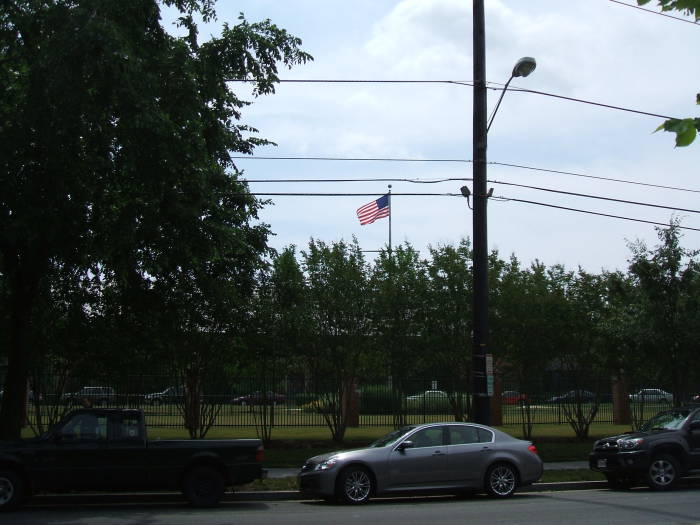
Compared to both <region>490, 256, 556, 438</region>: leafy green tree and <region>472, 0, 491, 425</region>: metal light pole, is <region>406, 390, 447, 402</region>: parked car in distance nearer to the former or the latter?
<region>490, 256, 556, 438</region>: leafy green tree

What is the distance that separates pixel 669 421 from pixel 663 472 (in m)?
1.33

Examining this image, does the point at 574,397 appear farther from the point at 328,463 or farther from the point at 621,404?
the point at 328,463

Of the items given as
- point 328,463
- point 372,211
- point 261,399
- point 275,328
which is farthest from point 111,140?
point 372,211

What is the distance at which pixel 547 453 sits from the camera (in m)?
21.5

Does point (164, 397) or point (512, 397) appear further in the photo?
point (512, 397)

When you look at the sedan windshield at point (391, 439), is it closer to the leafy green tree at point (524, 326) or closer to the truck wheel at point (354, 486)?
the truck wheel at point (354, 486)

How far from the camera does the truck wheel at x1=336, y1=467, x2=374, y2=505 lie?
1387cm

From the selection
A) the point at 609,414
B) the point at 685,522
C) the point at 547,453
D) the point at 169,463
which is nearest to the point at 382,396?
the point at 547,453

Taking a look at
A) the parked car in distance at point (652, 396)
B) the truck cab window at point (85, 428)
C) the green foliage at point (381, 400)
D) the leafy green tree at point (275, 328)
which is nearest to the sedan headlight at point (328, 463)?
the truck cab window at point (85, 428)

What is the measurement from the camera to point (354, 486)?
45.7 ft

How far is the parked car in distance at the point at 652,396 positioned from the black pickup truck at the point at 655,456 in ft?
33.2

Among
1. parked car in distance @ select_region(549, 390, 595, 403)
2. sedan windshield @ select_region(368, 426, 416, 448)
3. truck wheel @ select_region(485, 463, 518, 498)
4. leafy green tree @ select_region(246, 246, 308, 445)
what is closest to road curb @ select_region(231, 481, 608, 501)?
truck wheel @ select_region(485, 463, 518, 498)

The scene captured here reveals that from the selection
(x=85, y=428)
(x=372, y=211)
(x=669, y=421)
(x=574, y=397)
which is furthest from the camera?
(x=372, y=211)

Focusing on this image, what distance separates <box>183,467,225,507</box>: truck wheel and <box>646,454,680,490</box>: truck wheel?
8193mm
